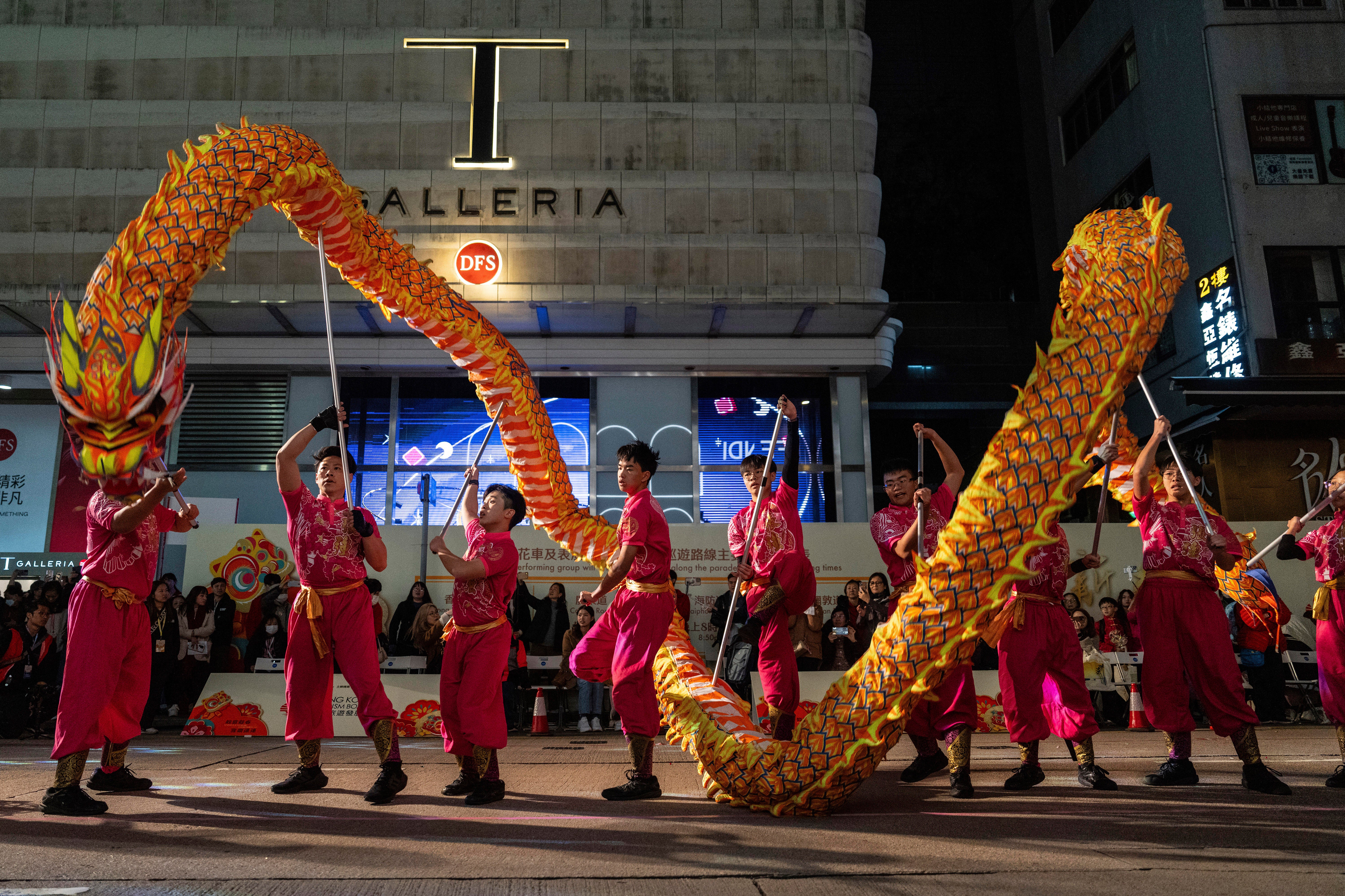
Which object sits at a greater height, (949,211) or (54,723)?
(949,211)

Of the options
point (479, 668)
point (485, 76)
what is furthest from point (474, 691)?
point (485, 76)

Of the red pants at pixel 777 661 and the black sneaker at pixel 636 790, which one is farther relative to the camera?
the red pants at pixel 777 661

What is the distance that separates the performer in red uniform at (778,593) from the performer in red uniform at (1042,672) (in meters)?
1.00

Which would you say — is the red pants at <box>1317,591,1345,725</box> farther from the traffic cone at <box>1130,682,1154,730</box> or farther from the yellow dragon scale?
the traffic cone at <box>1130,682,1154,730</box>

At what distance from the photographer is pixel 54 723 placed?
827 cm

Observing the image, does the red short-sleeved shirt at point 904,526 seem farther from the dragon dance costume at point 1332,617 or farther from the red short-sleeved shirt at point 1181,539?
the dragon dance costume at point 1332,617

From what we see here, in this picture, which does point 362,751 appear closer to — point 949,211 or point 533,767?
point 533,767

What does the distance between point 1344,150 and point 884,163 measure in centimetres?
740

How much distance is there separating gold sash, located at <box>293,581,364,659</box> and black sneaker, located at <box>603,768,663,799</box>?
141 cm

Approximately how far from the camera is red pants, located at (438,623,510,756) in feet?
13.5

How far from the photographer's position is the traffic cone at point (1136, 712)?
8.23 meters

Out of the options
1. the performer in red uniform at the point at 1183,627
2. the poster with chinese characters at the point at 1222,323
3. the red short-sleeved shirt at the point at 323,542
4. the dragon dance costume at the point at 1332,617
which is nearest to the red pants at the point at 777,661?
the performer in red uniform at the point at 1183,627

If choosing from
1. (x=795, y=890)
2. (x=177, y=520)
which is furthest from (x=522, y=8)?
(x=795, y=890)

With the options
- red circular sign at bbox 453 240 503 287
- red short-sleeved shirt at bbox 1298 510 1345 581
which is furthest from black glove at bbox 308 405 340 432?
red circular sign at bbox 453 240 503 287
